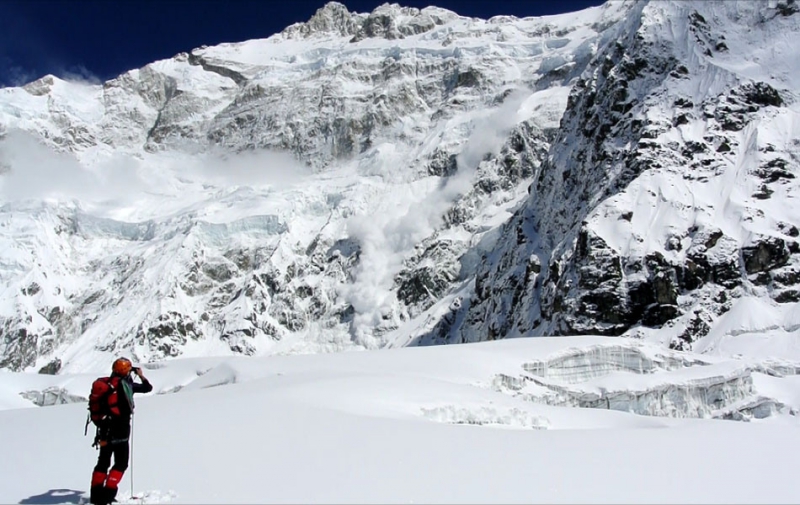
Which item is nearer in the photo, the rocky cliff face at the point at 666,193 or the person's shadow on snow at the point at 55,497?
the person's shadow on snow at the point at 55,497

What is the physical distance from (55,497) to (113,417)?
5.04 feet

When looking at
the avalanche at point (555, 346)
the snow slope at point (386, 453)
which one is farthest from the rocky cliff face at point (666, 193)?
the snow slope at point (386, 453)

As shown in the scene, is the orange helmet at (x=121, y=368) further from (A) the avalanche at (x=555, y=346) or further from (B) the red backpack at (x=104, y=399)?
(A) the avalanche at (x=555, y=346)

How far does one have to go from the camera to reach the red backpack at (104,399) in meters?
12.7

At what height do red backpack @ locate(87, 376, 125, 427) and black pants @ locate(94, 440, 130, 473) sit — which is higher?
red backpack @ locate(87, 376, 125, 427)

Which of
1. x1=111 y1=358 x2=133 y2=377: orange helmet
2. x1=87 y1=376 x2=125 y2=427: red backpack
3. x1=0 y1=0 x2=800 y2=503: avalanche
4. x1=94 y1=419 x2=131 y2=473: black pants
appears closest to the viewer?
x1=94 y1=419 x2=131 y2=473: black pants

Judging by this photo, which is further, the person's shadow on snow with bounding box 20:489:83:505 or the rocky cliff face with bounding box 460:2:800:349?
the rocky cliff face with bounding box 460:2:800:349

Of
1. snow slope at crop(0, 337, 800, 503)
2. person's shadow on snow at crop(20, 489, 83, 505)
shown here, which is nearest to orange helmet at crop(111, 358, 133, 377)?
snow slope at crop(0, 337, 800, 503)

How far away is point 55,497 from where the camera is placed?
41.2 ft

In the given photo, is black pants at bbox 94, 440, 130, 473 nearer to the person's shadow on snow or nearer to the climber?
the climber

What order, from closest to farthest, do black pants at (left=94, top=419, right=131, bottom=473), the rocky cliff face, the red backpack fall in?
1. black pants at (left=94, top=419, right=131, bottom=473)
2. the red backpack
3. the rocky cliff face

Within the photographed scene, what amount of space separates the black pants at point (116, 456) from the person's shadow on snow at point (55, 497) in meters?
0.76

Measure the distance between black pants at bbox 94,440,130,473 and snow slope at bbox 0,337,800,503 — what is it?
1.81 ft

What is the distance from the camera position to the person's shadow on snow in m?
12.2
